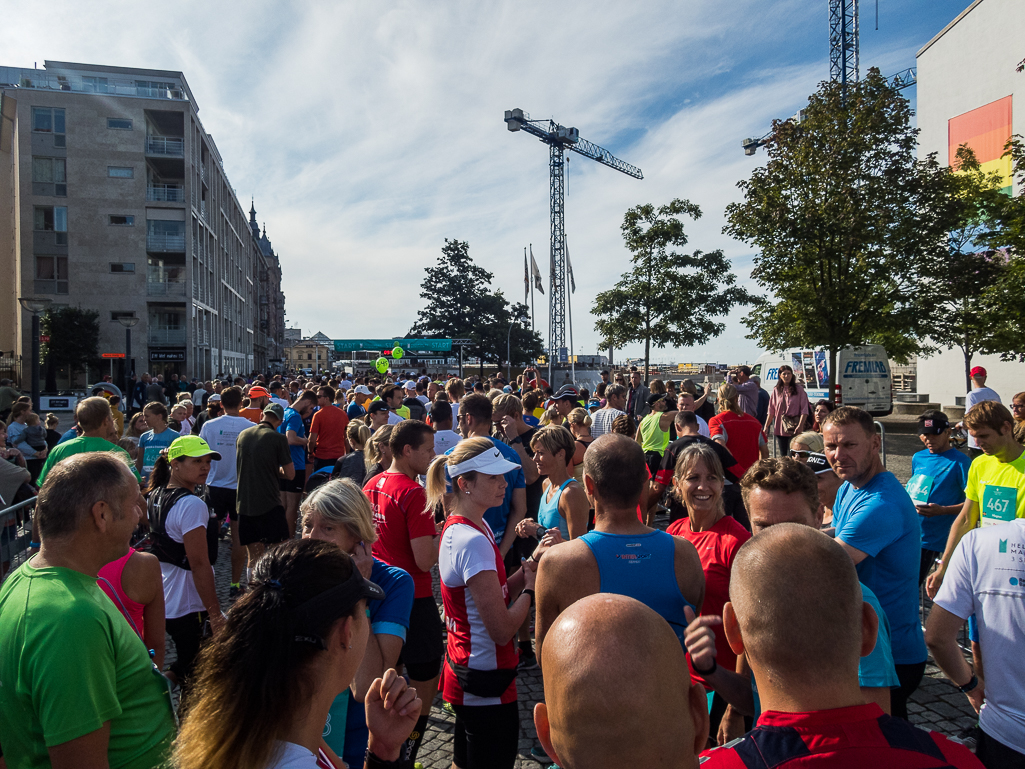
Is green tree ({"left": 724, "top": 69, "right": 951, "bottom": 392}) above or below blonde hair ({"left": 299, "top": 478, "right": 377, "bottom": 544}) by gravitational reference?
above

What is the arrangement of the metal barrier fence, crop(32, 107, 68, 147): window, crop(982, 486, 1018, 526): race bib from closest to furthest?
crop(982, 486, 1018, 526): race bib
the metal barrier fence
crop(32, 107, 68, 147): window

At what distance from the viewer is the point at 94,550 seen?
2080mm

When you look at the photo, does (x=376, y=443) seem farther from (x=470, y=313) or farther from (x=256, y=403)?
(x=470, y=313)

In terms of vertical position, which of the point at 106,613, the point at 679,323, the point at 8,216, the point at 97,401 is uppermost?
the point at 8,216

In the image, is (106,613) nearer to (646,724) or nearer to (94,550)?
(94,550)

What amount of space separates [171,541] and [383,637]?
6.95 ft

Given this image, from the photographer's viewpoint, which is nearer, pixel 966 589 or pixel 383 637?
pixel 383 637

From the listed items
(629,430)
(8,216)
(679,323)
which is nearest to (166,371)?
(8,216)

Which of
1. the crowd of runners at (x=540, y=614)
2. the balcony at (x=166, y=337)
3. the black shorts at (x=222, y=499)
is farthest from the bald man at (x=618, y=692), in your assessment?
the balcony at (x=166, y=337)

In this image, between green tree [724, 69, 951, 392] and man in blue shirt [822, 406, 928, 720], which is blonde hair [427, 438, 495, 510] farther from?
green tree [724, 69, 951, 392]

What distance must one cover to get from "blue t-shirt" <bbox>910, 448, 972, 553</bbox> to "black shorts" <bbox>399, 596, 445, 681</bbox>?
413 centimetres

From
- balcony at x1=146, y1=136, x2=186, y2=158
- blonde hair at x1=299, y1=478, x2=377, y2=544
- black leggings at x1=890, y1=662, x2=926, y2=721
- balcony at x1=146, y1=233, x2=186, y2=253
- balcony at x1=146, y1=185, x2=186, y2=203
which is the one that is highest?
balcony at x1=146, y1=136, x2=186, y2=158

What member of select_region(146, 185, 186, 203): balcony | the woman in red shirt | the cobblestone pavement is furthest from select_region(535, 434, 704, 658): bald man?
select_region(146, 185, 186, 203): balcony

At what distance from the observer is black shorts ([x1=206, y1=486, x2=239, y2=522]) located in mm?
6980
